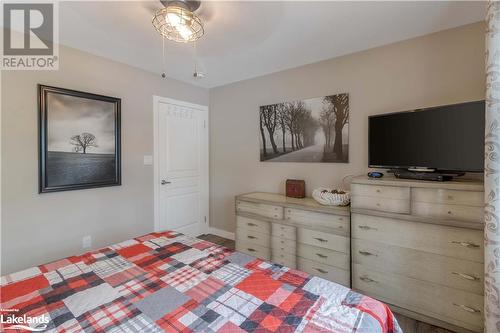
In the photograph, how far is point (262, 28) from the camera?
2.04 m

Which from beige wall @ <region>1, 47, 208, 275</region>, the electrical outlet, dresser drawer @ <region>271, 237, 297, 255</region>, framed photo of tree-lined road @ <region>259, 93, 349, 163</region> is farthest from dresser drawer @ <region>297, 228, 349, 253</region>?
the electrical outlet

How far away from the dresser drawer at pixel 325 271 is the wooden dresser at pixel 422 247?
93mm

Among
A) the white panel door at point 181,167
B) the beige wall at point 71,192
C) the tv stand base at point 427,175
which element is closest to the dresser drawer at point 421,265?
the tv stand base at point 427,175

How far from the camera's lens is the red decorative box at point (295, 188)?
279 centimetres

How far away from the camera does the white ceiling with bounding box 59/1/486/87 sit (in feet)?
5.79

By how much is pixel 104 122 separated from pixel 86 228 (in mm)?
1166

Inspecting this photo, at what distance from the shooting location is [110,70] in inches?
105

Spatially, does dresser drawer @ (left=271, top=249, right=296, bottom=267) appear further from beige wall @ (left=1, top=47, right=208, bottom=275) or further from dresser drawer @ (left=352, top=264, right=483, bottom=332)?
beige wall @ (left=1, top=47, right=208, bottom=275)

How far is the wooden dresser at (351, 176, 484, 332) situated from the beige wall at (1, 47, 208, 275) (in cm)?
254

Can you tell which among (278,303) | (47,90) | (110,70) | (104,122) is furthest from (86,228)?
(278,303)

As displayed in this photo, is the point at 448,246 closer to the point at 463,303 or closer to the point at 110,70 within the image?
the point at 463,303

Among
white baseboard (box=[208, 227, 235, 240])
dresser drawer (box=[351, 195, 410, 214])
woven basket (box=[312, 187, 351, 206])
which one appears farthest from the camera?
white baseboard (box=[208, 227, 235, 240])

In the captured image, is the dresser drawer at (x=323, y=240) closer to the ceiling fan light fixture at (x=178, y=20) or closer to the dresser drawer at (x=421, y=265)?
the dresser drawer at (x=421, y=265)

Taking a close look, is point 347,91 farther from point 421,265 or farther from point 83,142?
point 83,142
